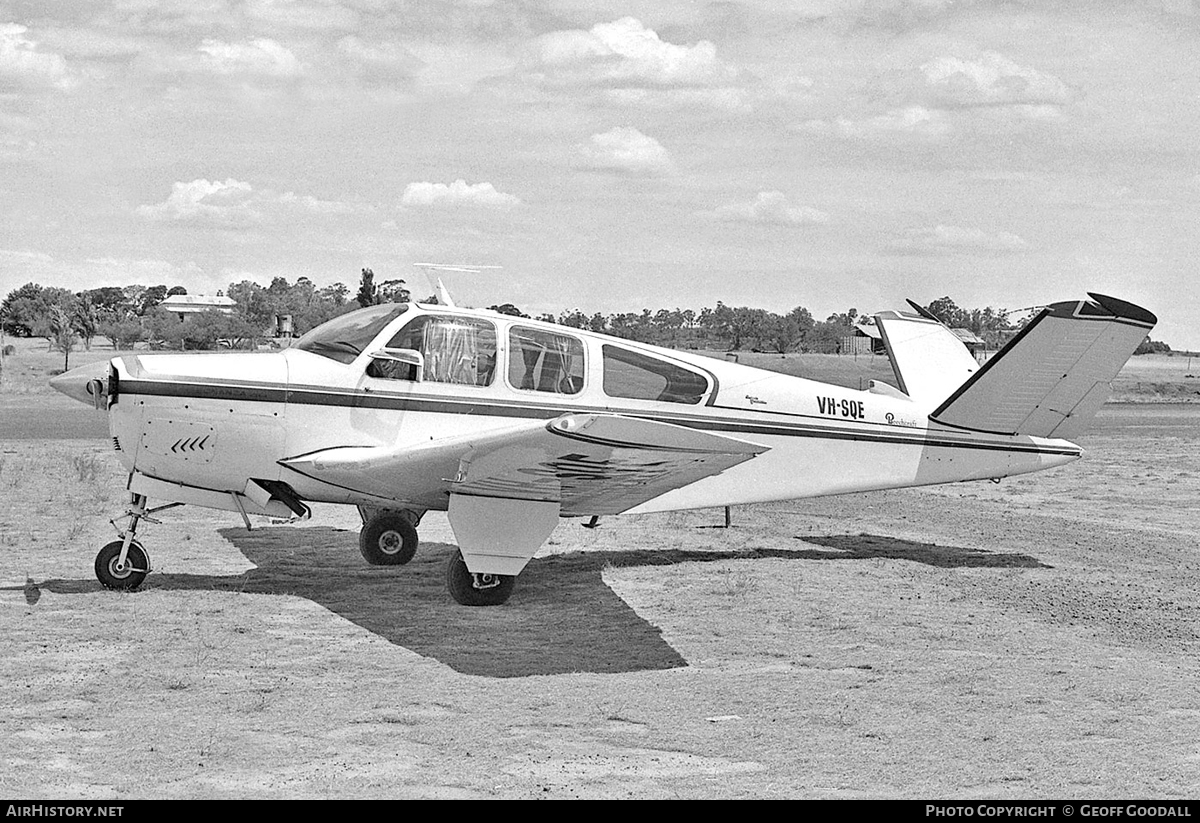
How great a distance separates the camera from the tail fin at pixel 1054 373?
11.0m

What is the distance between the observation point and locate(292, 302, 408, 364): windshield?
9.77 m

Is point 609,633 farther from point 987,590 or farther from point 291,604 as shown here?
point 987,590

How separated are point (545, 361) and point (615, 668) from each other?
3222 millimetres

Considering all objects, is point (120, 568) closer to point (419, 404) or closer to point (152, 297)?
point (419, 404)

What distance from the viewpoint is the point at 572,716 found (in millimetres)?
6531

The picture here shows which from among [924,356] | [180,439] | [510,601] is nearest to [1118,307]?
[924,356]

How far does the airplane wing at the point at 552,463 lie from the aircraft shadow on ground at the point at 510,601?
2.82 ft

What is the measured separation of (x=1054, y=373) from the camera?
37.3 ft

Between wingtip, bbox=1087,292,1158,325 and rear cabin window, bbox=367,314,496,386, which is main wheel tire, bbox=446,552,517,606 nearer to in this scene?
Answer: rear cabin window, bbox=367,314,496,386

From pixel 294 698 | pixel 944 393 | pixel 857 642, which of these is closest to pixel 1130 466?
pixel 944 393

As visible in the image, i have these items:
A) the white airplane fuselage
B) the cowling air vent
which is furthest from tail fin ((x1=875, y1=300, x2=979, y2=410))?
the cowling air vent

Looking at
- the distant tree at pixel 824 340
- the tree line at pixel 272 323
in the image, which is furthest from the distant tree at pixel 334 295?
the distant tree at pixel 824 340

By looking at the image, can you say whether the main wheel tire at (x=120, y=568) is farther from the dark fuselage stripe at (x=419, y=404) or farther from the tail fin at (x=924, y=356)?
the tail fin at (x=924, y=356)

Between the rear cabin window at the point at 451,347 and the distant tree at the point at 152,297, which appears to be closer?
the rear cabin window at the point at 451,347
